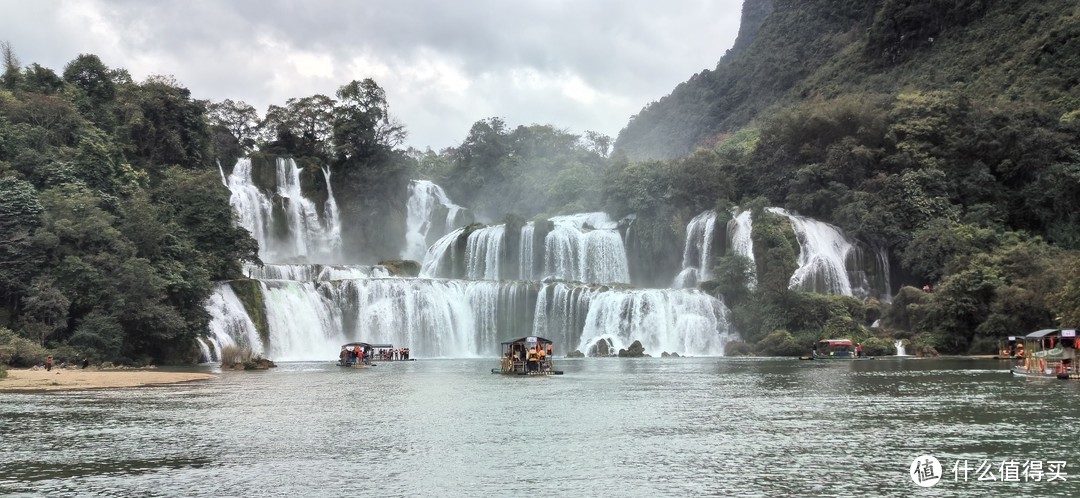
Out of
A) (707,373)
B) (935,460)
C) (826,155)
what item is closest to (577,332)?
(707,373)

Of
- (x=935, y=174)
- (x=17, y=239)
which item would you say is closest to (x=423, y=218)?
(x=935, y=174)

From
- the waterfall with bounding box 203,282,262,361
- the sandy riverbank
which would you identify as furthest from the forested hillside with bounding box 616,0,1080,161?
the sandy riverbank

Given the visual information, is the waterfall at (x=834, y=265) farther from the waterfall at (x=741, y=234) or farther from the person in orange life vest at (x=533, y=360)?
the person in orange life vest at (x=533, y=360)

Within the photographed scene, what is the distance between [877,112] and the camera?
227ft

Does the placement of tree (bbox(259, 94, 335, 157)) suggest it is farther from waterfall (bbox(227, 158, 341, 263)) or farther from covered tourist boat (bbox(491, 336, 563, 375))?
covered tourist boat (bbox(491, 336, 563, 375))

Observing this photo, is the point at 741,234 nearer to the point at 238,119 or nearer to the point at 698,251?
the point at 698,251

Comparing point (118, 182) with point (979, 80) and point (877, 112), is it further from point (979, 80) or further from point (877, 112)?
point (979, 80)

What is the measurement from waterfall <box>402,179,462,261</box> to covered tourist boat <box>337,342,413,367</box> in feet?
91.2

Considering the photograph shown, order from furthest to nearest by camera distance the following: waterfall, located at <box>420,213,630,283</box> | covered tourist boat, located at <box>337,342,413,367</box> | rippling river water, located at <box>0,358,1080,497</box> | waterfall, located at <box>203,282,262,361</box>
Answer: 1. waterfall, located at <box>420,213,630,283</box>
2. waterfall, located at <box>203,282,262,361</box>
3. covered tourist boat, located at <box>337,342,413,367</box>
4. rippling river water, located at <box>0,358,1080,497</box>

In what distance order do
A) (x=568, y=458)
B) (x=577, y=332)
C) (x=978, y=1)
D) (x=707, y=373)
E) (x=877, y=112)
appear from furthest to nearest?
(x=978, y=1) < (x=877, y=112) < (x=577, y=332) < (x=707, y=373) < (x=568, y=458)

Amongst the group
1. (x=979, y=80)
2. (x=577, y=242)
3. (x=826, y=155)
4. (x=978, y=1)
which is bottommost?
(x=577, y=242)

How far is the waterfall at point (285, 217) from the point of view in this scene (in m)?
73.6

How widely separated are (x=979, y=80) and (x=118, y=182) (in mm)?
63521

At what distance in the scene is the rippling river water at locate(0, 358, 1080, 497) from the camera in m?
13.9
